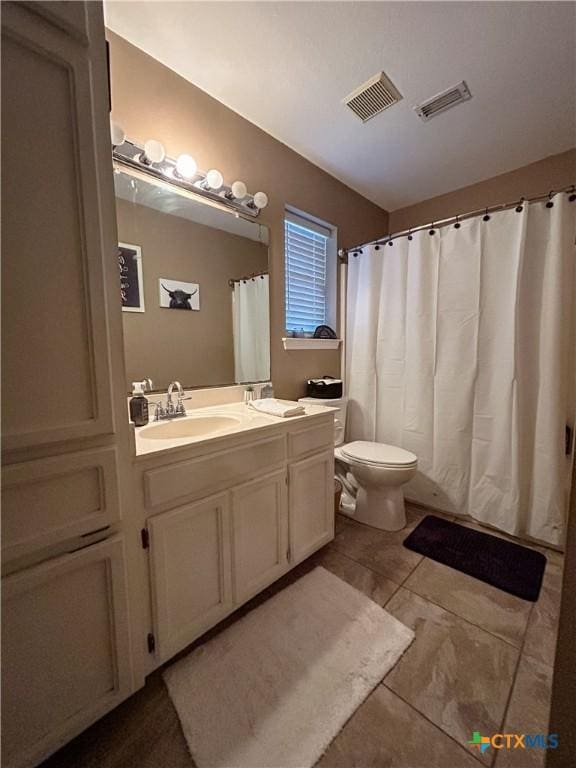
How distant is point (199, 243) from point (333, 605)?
1885 mm

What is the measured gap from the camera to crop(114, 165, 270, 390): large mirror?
134 centimetres

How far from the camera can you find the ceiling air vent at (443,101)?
4.89ft

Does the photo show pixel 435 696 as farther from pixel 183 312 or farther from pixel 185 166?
pixel 185 166

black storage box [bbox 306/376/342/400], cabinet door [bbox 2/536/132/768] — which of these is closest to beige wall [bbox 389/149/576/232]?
black storage box [bbox 306/376/342/400]

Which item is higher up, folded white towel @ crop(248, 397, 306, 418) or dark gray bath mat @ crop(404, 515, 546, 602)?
folded white towel @ crop(248, 397, 306, 418)

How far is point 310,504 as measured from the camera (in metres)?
1.51

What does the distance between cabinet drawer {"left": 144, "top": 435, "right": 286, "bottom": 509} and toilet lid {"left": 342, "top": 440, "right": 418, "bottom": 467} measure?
0.71 metres

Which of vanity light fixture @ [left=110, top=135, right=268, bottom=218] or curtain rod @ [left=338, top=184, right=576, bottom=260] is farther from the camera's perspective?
curtain rod @ [left=338, top=184, right=576, bottom=260]

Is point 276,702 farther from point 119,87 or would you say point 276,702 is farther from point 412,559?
point 119,87

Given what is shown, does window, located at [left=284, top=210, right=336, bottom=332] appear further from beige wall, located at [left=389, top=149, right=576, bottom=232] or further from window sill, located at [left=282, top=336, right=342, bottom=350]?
beige wall, located at [left=389, top=149, right=576, bottom=232]

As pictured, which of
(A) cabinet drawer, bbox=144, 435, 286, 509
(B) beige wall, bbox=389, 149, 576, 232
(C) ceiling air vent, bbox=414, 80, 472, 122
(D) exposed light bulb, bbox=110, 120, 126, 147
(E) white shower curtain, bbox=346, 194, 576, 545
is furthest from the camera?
(B) beige wall, bbox=389, 149, 576, 232

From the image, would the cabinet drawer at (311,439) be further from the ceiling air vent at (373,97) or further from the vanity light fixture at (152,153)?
the ceiling air vent at (373,97)

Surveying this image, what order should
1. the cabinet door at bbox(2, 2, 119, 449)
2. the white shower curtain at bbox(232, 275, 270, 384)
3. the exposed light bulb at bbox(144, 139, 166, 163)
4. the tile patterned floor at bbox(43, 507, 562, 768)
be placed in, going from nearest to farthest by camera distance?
the cabinet door at bbox(2, 2, 119, 449), the tile patterned floor at bbox(43, 507, 562, 768), the exposed light bulb at bbox(144, 139, 166, 163), the white shower curtain at bbox(232, 275, 270, 384)

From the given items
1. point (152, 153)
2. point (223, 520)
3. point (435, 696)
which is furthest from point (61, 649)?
point (152, 153)
